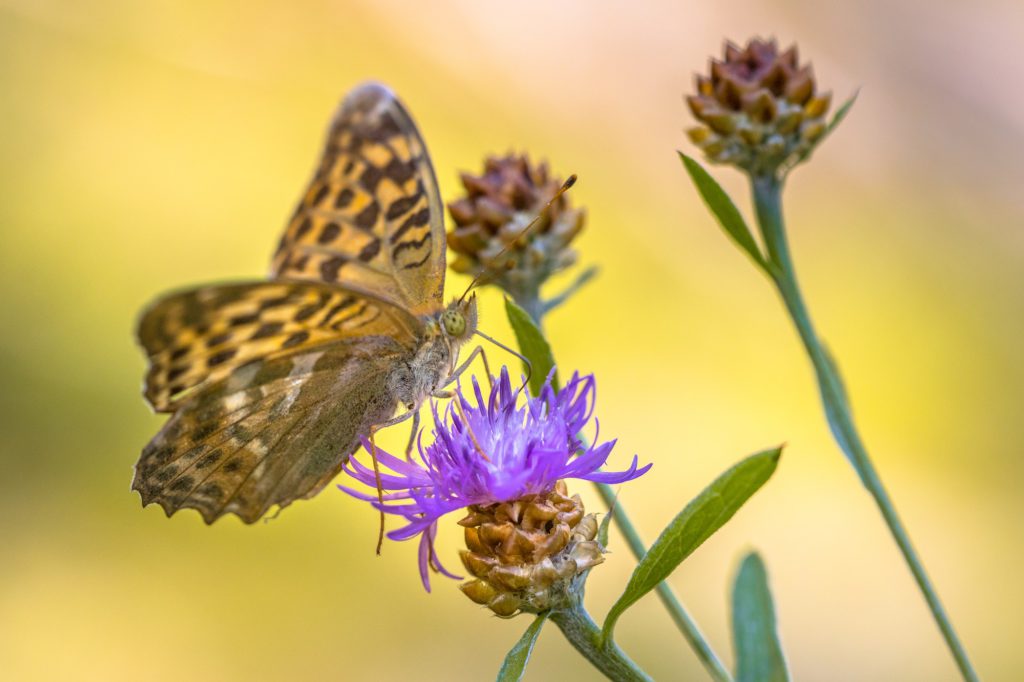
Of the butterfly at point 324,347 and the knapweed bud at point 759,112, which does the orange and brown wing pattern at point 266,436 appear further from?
the knapweed bud at point 759,112

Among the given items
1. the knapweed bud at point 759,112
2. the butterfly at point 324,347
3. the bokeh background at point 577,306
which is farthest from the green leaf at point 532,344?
the bokeh background at point 577,306

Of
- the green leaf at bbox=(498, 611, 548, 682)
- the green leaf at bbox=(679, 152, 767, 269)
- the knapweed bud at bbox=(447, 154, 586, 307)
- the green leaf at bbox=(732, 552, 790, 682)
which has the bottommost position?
the green leaf at bbox=(732, 552, 790, 682)

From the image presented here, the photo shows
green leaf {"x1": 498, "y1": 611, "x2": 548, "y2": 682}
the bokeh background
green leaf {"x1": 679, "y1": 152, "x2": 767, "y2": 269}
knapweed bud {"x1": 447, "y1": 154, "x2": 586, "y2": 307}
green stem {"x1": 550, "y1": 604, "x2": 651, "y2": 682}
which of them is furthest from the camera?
the bokeh background

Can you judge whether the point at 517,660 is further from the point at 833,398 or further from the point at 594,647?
the point at 833,398

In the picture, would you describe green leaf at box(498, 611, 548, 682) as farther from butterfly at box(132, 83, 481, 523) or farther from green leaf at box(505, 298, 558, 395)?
butterfly at box(132, 83, 481, 523)

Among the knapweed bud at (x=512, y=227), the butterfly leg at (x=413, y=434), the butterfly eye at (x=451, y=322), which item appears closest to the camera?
the butterfly leg at (x=413, y=434)

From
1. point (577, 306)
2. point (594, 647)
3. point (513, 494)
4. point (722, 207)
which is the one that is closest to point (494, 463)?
point (513, 494)

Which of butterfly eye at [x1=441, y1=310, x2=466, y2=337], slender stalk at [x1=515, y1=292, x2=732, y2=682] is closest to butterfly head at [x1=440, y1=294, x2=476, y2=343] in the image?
butterfly eye at [x1=441, y1=310, x2=466, y2=337]
